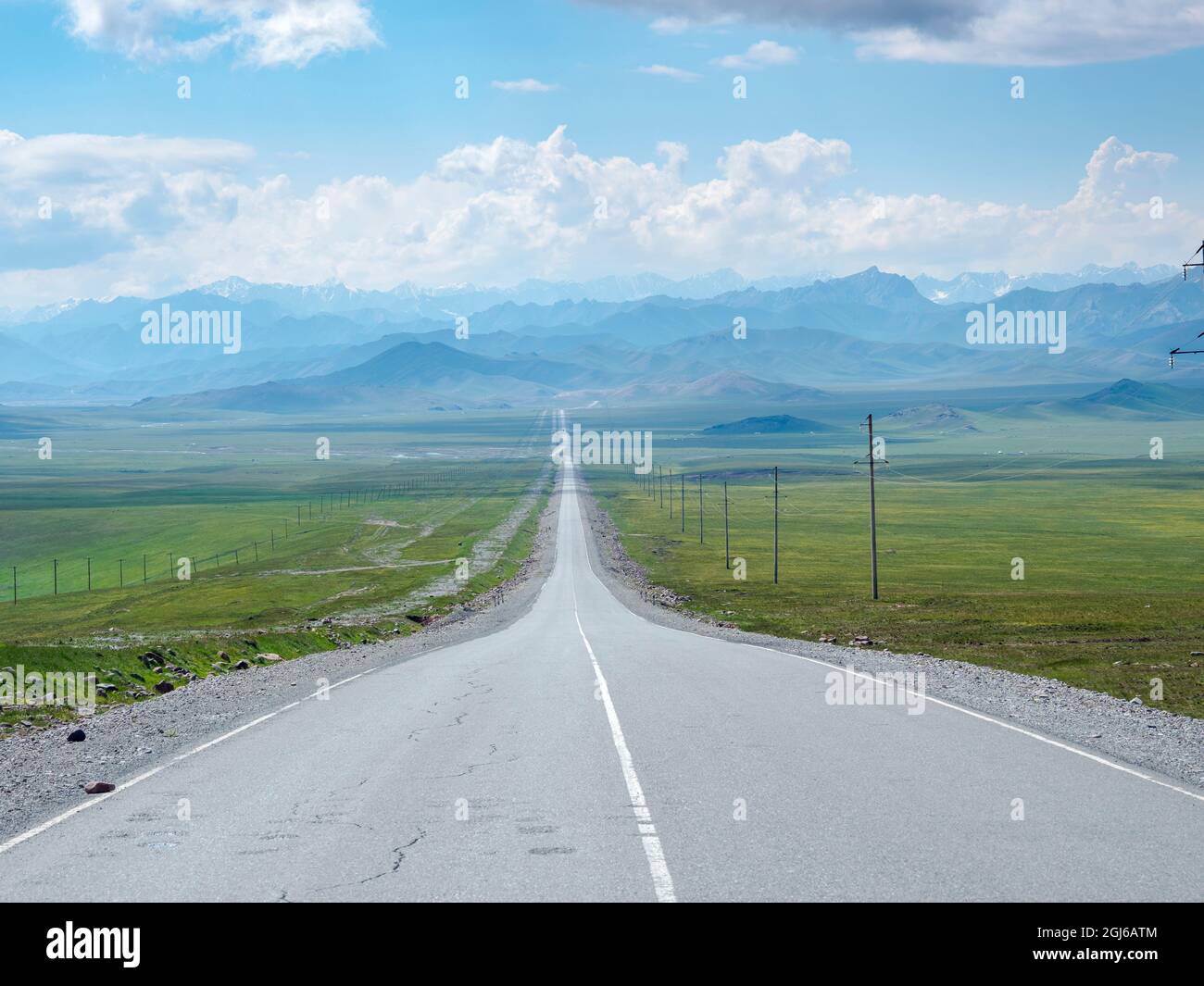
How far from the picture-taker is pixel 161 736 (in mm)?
18625

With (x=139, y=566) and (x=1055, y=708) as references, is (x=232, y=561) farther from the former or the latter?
(x=1055, y=708)

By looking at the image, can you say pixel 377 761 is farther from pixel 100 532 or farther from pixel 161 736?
pixel 100 532

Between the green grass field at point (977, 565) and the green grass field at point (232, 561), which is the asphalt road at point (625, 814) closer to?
the green grass field at point (232, 561)

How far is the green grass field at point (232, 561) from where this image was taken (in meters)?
41.1

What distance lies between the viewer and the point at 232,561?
98062mm

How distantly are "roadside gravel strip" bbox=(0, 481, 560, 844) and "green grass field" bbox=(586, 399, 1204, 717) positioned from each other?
56.1ft

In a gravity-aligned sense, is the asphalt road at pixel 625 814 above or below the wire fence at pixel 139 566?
above

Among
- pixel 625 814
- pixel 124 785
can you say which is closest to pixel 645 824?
pixel 625 814

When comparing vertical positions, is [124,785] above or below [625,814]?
below

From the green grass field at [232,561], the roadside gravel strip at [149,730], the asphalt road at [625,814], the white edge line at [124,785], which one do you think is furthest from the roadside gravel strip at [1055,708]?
the green grass field at [232,561]

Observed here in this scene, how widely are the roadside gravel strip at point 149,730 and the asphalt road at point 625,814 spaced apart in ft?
2.37

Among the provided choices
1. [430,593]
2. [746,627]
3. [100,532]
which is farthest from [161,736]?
[100,532]

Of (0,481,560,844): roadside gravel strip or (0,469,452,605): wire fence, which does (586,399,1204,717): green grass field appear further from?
(0,469,452,605): wire fence

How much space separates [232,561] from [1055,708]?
8629 cm
